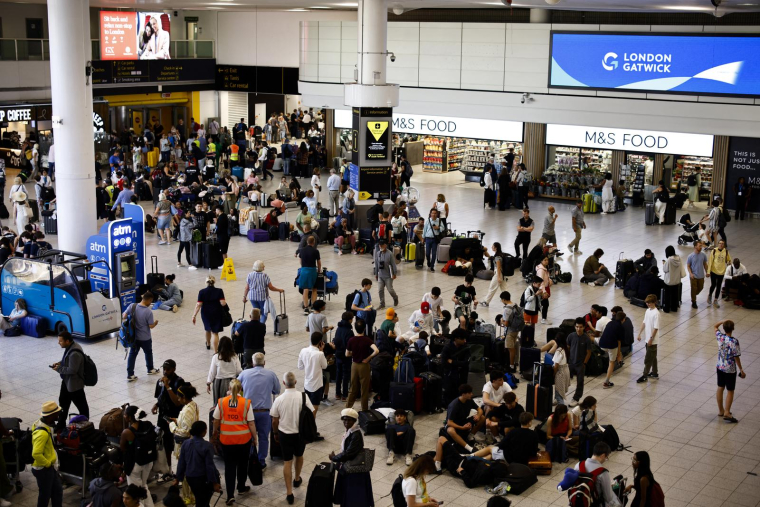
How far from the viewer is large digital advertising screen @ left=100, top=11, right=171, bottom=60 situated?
38812 millimetres

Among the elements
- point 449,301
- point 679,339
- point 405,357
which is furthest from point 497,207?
point 405,357

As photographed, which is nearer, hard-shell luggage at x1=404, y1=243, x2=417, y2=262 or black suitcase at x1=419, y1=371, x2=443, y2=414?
black suitcase at x1=419, y1=371, x2=443, y2=414

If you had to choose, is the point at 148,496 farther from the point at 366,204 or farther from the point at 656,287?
the point at 366,204

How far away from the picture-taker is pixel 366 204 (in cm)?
2700

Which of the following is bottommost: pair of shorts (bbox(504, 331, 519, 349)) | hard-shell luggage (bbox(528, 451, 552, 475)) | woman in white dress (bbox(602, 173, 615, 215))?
hard-shell luggage (bbox(528, 451, 552, 475))

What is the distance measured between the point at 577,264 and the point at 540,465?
12060 mm

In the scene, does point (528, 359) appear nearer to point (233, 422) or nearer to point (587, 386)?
point (587, 386)

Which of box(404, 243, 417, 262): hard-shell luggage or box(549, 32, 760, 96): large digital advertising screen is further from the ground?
box(549, 32, 760, 96): large digital advertising screen

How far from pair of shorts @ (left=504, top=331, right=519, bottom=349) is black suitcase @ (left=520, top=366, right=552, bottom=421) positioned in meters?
1.66

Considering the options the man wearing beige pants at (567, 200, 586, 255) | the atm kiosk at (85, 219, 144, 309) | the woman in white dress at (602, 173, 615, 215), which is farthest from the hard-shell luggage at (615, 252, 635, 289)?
the atm kiosk at (85, 219, 144, 309)

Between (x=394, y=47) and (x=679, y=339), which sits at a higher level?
(x=394, y=47)

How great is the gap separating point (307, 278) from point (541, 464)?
794 cm

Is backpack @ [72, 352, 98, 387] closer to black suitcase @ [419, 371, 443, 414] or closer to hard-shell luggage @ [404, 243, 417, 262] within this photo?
black suitcase @ [419, 371, 443, 414]

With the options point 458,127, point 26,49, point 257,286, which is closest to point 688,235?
point 458,127
